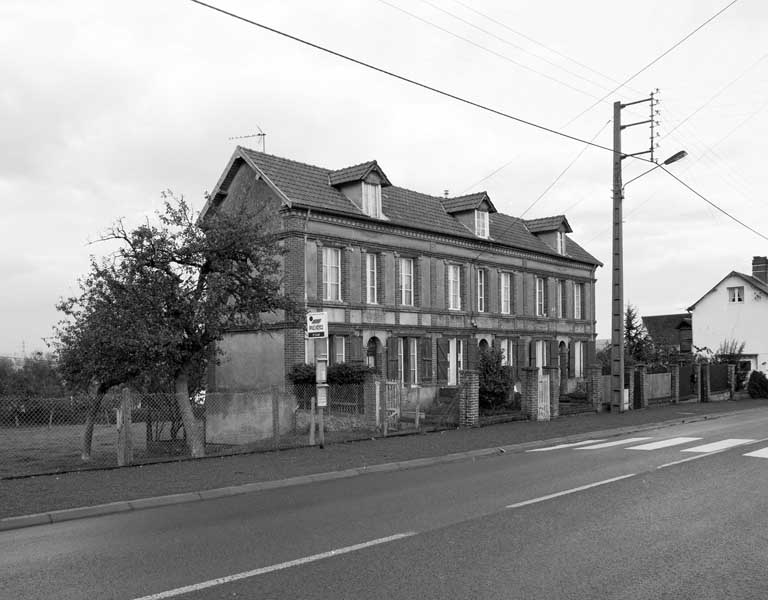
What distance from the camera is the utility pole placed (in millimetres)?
27422

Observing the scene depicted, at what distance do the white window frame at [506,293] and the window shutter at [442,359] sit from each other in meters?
4.88

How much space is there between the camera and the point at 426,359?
31344 mm

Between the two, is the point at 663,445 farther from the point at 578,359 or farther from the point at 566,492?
the point at 578,359

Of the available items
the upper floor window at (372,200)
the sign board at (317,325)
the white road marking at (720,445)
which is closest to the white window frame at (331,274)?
the upper floor window at (372,200)

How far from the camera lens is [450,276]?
33000 mm

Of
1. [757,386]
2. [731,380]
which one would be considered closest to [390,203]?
[731,380]

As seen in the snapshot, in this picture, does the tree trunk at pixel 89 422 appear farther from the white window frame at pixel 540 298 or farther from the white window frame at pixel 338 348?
the white window frame at pixel 540 298

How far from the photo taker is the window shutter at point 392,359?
29672mm

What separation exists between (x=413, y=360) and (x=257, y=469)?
17.1 metres

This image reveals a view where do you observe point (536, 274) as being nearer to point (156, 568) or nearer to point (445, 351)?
point (445, 351)

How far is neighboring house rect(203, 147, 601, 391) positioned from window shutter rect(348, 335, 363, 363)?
6cm

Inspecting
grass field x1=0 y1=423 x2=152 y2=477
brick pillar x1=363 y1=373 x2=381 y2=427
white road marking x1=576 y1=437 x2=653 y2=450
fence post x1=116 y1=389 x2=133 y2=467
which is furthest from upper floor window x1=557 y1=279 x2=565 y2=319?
fence post x1=116 y1=389 x2=133 y2=467

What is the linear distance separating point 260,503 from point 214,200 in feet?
65.5

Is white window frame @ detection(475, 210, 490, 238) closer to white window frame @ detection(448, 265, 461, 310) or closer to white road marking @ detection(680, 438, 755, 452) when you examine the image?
white window frame @ detection(448, 265, 461, 310)
